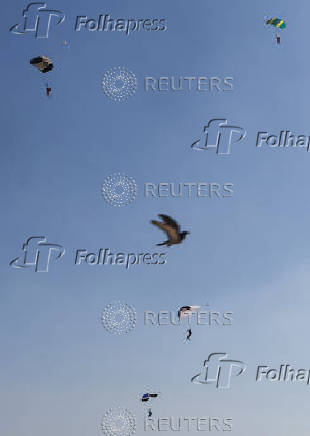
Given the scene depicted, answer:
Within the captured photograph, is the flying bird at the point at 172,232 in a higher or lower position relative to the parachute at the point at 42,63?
lower

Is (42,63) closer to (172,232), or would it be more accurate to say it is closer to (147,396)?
(172,232)

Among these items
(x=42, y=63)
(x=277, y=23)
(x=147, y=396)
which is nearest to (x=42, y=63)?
(x=42, y=63)

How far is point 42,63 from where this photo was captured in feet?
90.4

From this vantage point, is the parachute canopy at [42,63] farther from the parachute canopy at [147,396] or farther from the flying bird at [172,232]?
the parachute canopy at [147,396]

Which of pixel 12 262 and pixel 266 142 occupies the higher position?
pixel 266 142

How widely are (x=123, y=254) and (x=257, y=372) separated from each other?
554 cm

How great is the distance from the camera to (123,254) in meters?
27.1

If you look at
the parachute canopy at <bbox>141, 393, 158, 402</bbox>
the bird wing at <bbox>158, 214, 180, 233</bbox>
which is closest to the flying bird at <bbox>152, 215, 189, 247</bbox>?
the bird wing at <bbox>158, 214, 180, 233</bbox>

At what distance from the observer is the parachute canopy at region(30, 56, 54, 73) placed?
90.3 ft

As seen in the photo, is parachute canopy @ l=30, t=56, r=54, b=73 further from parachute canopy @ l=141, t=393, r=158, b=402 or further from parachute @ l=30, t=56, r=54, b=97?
parachute canopy @ l=141, t=393, r=158, b=402

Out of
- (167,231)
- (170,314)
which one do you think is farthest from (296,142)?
(170,314)

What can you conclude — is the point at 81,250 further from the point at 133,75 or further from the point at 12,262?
the point at 133,75

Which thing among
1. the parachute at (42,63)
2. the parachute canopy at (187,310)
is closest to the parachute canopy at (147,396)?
the parachute canopy at (187,310)

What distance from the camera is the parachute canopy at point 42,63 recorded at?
2753cm
